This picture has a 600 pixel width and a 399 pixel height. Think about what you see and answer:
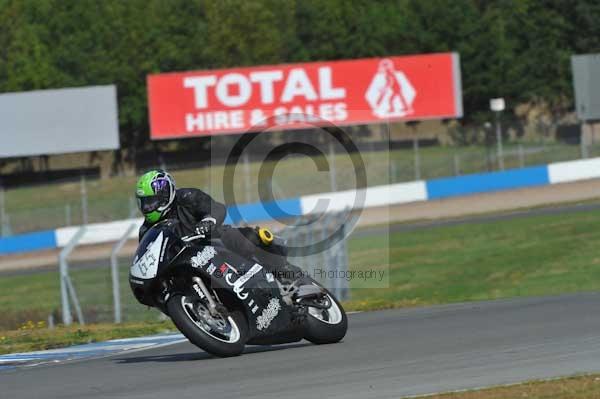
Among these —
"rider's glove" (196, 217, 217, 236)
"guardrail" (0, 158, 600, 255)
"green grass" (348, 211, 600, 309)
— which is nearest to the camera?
"rider's glove" (196, 217, 217, 236)

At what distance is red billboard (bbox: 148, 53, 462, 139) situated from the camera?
3909cm

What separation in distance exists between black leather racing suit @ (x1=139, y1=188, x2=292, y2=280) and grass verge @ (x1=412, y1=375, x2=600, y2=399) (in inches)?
109

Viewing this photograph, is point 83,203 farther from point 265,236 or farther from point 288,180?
→ point 265,236

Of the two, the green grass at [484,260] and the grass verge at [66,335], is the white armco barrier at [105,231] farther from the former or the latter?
the grass verge at [66,335]

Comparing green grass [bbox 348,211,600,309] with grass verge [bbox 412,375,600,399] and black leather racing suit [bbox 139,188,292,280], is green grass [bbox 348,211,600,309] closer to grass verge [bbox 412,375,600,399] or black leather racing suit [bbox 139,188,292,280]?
black leather racing suit [bbox 139,188,292,280]

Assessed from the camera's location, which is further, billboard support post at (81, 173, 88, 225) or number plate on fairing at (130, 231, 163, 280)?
billboard support post at (81, 173, 88, 225)

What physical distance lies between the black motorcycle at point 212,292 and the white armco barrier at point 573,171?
25.0 metres

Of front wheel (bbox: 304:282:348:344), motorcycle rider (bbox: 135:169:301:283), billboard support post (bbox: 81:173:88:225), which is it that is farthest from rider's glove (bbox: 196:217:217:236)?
billboard support post (bbox: 81:173:88:225)

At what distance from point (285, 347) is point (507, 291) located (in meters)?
9.91

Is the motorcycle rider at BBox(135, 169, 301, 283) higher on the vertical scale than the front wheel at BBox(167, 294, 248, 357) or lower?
higher

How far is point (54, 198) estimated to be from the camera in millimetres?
38000

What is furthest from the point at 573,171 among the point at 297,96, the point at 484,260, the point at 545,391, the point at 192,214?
the point at 545,391

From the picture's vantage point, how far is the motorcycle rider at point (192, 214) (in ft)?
29.0

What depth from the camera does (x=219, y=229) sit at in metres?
9.09
